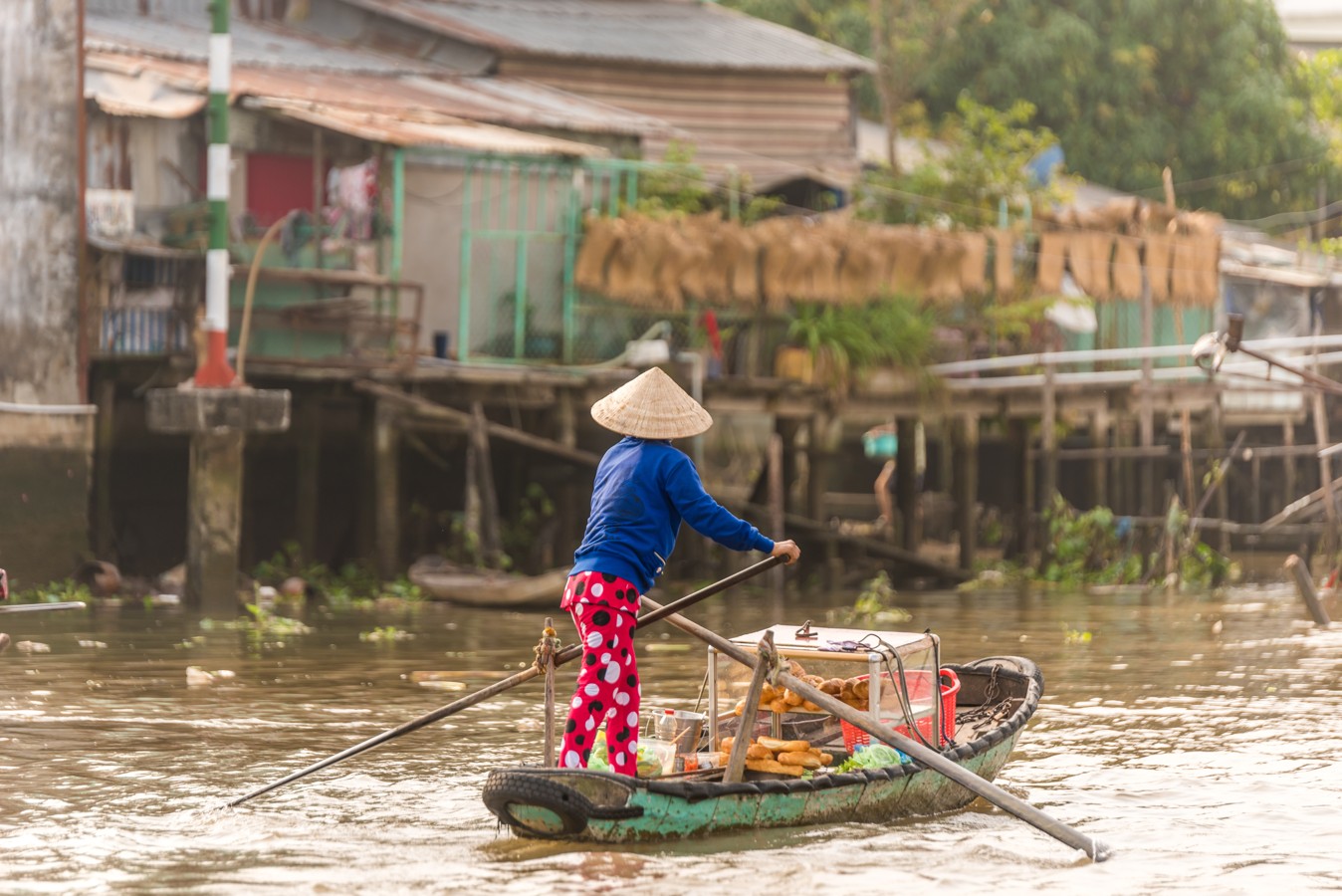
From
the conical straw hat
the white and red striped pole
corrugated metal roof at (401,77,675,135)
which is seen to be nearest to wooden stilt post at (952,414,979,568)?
corrugated metal roof at (401,77,675,135)

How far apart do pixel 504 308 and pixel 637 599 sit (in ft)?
36.8

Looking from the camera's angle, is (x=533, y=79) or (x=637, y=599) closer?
(x=637, y=599)

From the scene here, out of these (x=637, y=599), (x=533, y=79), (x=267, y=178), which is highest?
(x=533, y=79)

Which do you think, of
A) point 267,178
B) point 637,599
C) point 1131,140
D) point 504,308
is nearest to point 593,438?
point 504,308

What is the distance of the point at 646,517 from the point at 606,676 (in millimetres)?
637

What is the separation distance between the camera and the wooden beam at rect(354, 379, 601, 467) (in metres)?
17.3

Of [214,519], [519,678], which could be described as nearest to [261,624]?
[214,519]

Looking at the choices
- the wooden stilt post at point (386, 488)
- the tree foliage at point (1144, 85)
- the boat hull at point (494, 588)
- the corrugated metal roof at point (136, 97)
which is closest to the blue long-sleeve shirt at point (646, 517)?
the boat hull at point (494, 588)

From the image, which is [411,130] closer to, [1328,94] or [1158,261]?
[1158,261]

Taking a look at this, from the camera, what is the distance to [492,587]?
16.7m

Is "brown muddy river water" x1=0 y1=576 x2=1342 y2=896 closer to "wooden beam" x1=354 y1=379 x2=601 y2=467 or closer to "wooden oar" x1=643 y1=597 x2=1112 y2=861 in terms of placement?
"wooden oar" x1=643 y1=597 x2=1112 y2=861

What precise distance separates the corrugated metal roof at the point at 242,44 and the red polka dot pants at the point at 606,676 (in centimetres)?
1286

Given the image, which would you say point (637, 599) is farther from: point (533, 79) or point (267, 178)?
point (533, 79)

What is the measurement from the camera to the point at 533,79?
2288 centimetres
